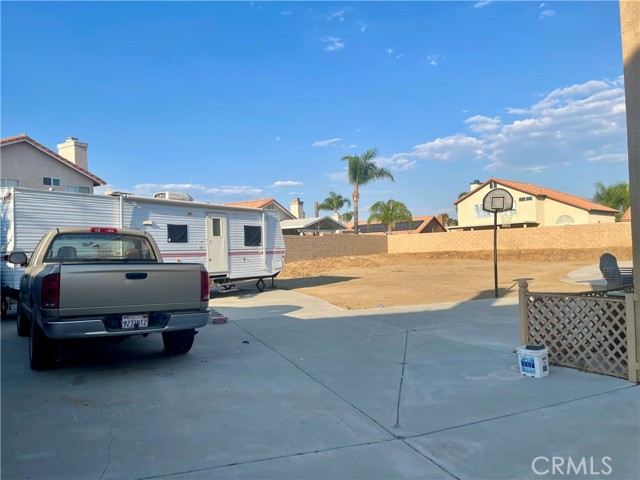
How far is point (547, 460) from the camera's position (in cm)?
348

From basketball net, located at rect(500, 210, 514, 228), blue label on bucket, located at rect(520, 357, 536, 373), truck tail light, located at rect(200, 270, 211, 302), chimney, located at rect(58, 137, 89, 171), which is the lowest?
blue label on bucket, located at rect(520, 357, 536, 373)

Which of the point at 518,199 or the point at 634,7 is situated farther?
the point at 518,199

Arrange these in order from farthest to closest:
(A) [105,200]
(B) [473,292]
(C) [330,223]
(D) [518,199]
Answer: (D) [518,199]
(C) [330,223]
(B) [473,292]
(A) [105,200]

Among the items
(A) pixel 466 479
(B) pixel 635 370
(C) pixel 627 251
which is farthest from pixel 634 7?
(C) pixel 627 251

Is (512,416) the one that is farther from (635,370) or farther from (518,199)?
(518,199)

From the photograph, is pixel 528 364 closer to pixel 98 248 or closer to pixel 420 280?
pixel 98 248

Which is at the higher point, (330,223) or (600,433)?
(330,223)

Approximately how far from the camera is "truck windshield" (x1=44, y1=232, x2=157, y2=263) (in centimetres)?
712

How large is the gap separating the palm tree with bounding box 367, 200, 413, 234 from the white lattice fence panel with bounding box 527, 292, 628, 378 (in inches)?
1723

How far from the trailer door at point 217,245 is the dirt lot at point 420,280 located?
3053 mm

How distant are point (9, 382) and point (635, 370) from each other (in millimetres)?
7068

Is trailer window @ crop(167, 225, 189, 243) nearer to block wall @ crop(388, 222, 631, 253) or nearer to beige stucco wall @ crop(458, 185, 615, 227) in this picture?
block wall @ crop(388, 222, 631, 253)

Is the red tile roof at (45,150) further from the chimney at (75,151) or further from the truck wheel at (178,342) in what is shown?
the truck wheel at (178,342)

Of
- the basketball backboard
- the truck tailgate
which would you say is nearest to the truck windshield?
the truck tailgate
